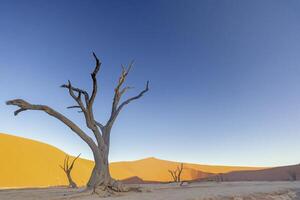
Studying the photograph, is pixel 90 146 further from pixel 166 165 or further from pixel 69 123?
pixel 166 165

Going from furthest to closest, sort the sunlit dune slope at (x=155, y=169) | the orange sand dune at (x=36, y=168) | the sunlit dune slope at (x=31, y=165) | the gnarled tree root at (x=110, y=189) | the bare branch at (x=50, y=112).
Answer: the sunlit dune slope at (x=155, y=169), the orange sand dune at (x=36, y=168), the sunlit dune slope at (x=31, y=165), the bare branch at (x=50, y=112), the gnarled tree root at (x=110, y=189)

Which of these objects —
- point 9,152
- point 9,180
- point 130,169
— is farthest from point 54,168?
point 130,169

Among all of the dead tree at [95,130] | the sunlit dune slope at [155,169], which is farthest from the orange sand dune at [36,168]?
the dead tree at [95,130]

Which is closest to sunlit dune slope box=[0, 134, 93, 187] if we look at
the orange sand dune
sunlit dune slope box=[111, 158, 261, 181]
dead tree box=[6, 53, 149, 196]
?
the orange sand dune

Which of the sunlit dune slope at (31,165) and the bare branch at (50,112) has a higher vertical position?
the sunlit dune slope at (31,165)

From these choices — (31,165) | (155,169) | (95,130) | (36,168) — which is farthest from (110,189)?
(155,169)

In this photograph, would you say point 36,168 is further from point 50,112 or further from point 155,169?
point 50,112

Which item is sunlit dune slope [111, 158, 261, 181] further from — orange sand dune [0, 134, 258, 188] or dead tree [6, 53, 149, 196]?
dead tree [6, 53, 149, 196]

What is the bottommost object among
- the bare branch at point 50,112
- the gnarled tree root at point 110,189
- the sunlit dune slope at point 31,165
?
the gnarled tree root at point 110,189

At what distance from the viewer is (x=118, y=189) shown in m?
14.5

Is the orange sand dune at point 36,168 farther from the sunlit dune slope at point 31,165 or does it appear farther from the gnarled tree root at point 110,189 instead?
the gnarled tree root at point 110,189

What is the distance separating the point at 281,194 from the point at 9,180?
63.9 metres

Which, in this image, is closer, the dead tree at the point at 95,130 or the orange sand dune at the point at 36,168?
the dead tree at the point at 95,130

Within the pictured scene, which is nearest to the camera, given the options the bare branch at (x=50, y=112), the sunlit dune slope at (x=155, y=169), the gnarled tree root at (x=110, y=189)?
the gnarled tree root at (x=110, y=189)
